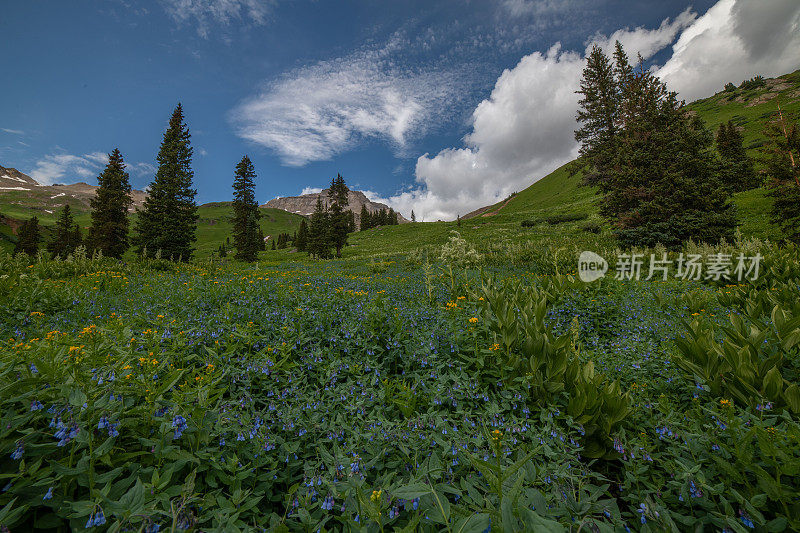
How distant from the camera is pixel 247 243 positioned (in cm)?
3734

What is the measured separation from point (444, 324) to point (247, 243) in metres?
38.3

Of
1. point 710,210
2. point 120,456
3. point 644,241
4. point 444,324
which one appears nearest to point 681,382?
point 444,324

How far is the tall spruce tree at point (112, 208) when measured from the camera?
98.0 feet

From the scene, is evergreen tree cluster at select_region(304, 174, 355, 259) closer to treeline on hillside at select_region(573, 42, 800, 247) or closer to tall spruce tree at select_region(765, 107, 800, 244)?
treeline on hillside at select_region(573, 42, 800, 247)

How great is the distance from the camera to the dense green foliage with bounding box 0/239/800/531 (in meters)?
1.62

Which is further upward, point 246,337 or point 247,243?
point 247,243

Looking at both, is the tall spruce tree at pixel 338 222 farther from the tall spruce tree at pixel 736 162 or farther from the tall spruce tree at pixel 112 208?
the tall spruce tree at pixel 736 162

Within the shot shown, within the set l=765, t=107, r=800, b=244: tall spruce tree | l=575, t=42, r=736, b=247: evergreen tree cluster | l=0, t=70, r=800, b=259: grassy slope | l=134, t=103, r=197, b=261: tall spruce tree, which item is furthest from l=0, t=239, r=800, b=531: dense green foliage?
l=0, t=70, r=800, b=259: grassy slope

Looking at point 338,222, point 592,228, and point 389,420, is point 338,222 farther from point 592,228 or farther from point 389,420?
point 389,420

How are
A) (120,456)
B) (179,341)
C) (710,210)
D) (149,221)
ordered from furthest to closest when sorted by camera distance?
(149,221) → (710,210) → (179,341) → (120,456)

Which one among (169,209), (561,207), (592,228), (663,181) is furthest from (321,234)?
(561,207)

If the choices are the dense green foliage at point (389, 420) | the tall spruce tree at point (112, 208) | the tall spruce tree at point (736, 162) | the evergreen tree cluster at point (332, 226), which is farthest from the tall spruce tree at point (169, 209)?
the tall spruce tree at point (736, 162)

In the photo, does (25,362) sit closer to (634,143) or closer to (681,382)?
(681,382)

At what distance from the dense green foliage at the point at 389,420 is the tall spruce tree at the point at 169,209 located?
2432 cm
